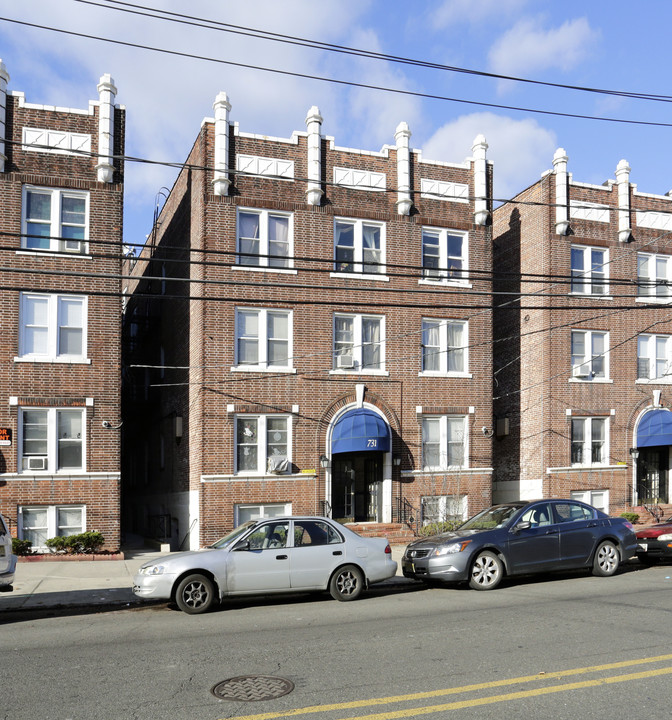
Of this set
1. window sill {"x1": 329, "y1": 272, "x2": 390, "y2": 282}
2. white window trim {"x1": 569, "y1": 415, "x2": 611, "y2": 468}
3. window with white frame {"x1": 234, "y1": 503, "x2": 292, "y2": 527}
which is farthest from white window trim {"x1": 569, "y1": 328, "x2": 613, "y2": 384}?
window with white frame {"x1": 234, "y1": 503, "x2": 292, "y2": 527}

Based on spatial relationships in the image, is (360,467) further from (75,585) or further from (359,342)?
(75,585)

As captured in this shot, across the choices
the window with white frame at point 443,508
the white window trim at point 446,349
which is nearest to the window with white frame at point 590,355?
the white window trim at point 446,349

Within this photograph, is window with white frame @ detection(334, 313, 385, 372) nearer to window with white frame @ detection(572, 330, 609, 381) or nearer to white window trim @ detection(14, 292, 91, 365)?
white window trim @ detection(14, 292, 91, 365)

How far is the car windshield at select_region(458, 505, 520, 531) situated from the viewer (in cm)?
1462

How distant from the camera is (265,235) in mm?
22156

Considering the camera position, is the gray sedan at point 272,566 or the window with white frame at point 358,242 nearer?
the gray sedan at point 272,566

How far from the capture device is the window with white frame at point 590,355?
1033 inches

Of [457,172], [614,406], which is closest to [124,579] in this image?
[457,172]

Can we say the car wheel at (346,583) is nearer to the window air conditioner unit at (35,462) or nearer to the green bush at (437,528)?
the green bush at (437,528)

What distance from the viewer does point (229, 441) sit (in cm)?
2134

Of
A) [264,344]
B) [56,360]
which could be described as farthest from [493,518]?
[56,360]

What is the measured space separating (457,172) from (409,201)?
211cm

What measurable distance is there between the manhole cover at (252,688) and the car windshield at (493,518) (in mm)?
7495

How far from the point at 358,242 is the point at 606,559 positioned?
1154cm
